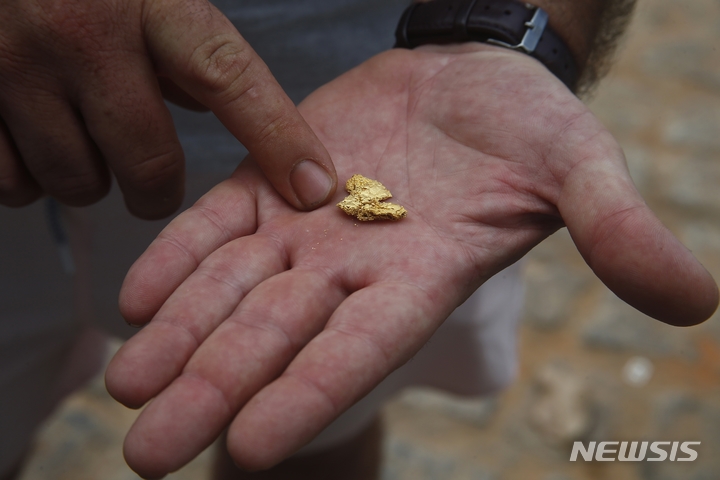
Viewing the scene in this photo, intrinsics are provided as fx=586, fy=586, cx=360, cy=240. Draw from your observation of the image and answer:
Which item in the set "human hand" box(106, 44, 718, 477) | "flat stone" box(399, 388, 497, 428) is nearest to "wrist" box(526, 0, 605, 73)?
"human hand" box(106, 44, 718, 477)

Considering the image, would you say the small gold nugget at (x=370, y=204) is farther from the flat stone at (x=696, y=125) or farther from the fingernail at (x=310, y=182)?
the flat stone at (x=696, y=125)

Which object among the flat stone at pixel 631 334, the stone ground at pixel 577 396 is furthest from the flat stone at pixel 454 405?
the flat stone at pixel 631 334

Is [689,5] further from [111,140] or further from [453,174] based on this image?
[111,140]

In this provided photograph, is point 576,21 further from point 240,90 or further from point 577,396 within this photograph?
point 577,396

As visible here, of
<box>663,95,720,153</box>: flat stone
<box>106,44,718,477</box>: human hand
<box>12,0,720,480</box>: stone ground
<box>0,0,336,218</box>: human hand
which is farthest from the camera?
<box>663,95,720,153</box>: flat stone

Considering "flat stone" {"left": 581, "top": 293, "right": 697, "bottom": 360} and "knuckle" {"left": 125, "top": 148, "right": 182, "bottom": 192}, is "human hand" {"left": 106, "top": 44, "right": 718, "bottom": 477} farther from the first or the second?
"flat stone" {"left": 581, "top": 293, "right": 697, "bottom": 360}

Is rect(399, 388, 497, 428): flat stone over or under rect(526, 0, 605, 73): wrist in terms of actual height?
under
